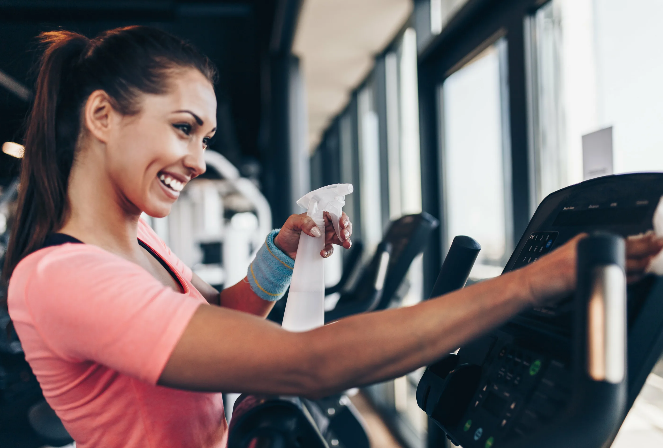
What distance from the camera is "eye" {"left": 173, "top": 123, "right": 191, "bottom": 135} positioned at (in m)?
0.86

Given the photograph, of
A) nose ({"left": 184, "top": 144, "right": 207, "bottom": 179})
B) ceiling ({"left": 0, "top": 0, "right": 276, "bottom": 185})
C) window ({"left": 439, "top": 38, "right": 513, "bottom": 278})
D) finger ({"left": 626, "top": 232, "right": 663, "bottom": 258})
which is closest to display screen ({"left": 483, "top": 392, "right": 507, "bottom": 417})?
finger ({"left": 626, "top": 232, "right": 663, "bottom": 258})

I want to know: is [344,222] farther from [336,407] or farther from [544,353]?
[336,407]

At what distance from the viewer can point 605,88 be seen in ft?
4.53

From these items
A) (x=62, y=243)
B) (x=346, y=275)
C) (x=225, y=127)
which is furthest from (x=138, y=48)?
(x=225, y=127)

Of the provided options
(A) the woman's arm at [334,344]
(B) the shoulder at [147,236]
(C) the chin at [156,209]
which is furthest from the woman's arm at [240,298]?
(A) the woman's arm at [334,344]

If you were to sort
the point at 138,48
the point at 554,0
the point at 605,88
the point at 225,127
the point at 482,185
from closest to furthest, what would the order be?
the point at 138,48
the point at 605,88
the point at 554,0
the point at 482,185
the point at 225,127

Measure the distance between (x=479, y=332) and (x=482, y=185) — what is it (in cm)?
181

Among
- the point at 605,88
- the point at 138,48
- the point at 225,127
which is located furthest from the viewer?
the point at 225,127

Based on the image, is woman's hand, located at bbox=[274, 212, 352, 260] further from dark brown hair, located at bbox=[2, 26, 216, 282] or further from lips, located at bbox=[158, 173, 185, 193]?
dark brown hair, located at bbox=[2, 26, 216, 282]

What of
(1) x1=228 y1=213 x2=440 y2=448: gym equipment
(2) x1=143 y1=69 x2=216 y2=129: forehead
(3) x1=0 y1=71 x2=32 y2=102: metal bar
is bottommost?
(1) x1=228 y1=213 x2=440 y2=448: gym equipment

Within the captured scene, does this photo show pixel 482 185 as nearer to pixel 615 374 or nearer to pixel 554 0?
pixel 554 0

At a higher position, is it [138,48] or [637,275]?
[138,48]

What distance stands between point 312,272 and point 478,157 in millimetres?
1570

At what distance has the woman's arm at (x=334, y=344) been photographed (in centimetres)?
56
